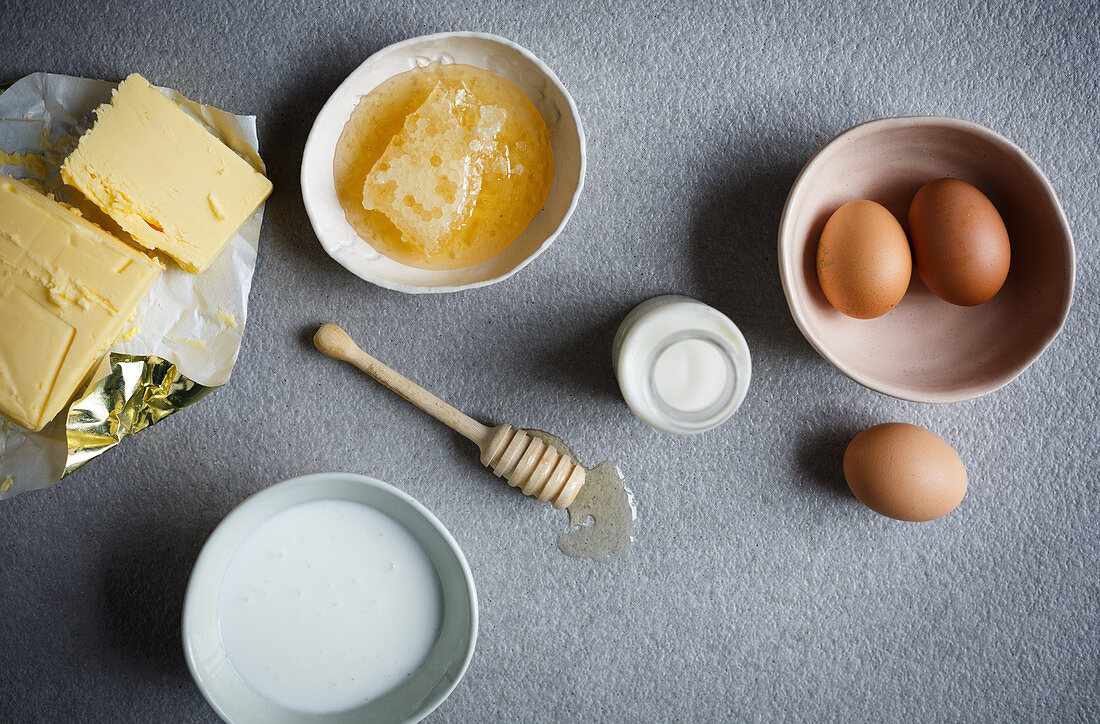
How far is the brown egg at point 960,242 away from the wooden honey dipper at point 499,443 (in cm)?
50

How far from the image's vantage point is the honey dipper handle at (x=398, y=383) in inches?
34.3

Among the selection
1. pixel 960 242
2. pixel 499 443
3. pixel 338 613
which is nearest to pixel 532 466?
pixel 499 443

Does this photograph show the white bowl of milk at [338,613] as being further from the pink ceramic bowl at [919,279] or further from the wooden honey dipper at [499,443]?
the pink ceramic bowl at [919,279]

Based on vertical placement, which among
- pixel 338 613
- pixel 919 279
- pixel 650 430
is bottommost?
pixel 338 613

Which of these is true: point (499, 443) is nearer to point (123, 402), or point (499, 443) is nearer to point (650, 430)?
point (650, 430)

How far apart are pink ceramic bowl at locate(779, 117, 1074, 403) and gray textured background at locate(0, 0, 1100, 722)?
0.25ft

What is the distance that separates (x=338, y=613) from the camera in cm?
83

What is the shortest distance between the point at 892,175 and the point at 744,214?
7.3 inches

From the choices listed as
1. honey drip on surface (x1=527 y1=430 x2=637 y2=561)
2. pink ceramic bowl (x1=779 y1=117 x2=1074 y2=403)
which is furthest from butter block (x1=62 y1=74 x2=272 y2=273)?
pink ceramic bowl (x1=779 y1=117 x2=1074 y2=403)

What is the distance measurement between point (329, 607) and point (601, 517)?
366 mm

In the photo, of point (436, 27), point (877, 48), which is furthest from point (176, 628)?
point (877, 48)

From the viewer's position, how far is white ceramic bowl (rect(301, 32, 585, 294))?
826 millimetres

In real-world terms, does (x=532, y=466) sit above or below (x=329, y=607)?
above

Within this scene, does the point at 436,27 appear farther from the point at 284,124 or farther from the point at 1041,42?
the point at 1041,42
